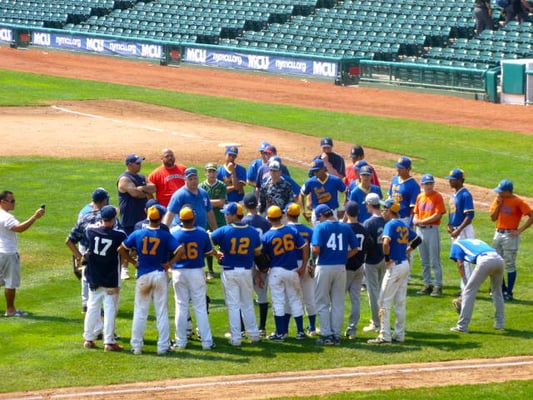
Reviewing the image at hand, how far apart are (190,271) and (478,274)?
3910 mm

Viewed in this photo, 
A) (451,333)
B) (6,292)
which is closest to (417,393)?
(451,333)

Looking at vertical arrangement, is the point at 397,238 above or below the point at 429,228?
above

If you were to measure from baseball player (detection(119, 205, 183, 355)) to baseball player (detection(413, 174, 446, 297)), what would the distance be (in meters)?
4.86

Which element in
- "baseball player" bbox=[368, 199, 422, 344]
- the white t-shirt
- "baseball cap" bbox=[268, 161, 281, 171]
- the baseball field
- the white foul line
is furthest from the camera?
"baseball cap" bbox=[268, 161, 281, 171]

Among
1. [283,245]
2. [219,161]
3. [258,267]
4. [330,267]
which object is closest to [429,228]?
[330,267]

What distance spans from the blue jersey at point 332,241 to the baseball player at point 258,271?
84 centimetres

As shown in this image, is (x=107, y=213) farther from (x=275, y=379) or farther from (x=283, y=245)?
(x=275, y=379)

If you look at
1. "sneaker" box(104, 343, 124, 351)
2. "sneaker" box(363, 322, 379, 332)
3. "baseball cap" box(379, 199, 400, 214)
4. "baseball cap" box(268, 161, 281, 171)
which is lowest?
"sneaker" box(363, 322, 379, 332)

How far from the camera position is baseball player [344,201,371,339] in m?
15.4

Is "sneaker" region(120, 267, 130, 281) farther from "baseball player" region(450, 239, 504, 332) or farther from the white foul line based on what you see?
"baseball player" region(450, 239, 504, 332)

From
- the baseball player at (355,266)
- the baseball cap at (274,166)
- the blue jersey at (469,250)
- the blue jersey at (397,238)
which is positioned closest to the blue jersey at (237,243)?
the baseball player at (355,266)

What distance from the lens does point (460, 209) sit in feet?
56.9

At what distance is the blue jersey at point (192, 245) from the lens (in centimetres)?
1455

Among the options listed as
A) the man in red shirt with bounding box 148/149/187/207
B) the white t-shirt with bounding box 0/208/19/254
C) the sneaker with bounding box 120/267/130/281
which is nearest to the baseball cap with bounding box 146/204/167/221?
the white t-shirt with bounding box 0/208/19/254
